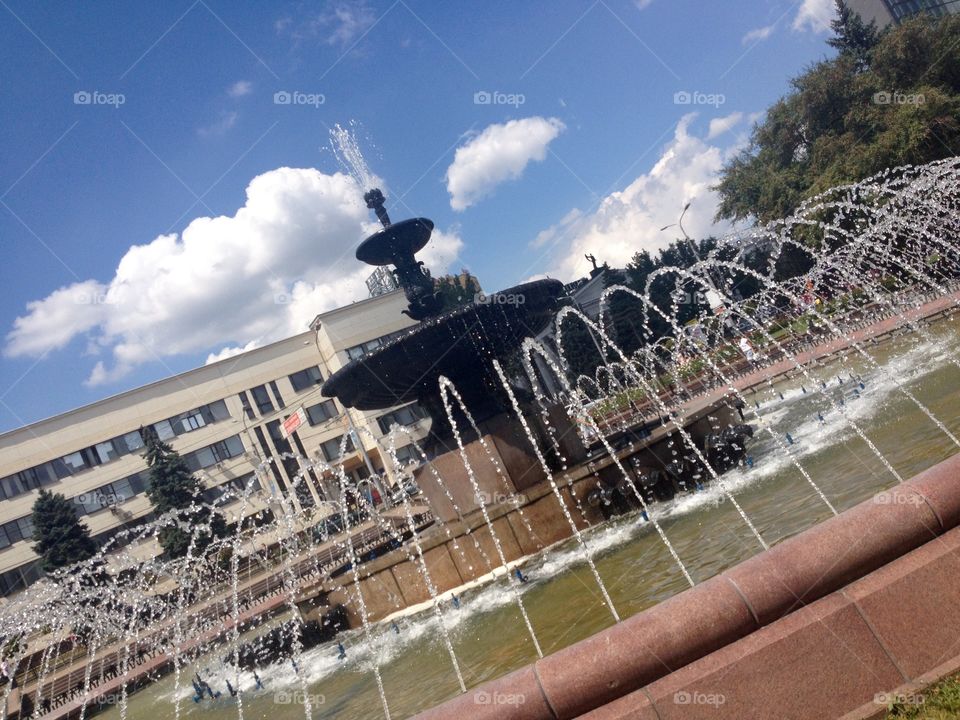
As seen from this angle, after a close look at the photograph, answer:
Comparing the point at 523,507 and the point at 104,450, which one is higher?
the point at 104,450

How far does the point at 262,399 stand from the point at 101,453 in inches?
423

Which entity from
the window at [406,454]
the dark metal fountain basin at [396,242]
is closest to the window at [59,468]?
the window at [406,454]

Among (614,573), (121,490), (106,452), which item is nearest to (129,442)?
(106,452)

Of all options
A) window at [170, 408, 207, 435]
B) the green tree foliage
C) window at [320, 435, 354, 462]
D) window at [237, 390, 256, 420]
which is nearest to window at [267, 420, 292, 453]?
window at [237, 390, 256, 420]

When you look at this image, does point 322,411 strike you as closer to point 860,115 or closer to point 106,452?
point 106,452

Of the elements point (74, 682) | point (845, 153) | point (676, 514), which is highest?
point (845, 153)

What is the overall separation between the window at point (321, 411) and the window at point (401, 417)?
12.8ft

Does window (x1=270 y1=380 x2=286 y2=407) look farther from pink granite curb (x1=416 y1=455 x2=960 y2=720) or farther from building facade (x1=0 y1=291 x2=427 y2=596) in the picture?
pink granite curb (x1=416 y1=455 x2=960 y2=720)

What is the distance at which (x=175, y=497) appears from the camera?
132 feet

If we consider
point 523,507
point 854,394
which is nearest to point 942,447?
point 523,507

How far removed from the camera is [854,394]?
38.8 feet

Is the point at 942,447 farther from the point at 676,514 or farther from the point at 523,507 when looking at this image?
the point at 523,507

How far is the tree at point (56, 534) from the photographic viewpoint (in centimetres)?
3784

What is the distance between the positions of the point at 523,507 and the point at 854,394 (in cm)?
721
